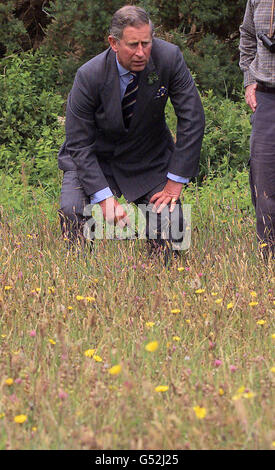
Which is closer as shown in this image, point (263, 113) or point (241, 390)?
point (241, 390)

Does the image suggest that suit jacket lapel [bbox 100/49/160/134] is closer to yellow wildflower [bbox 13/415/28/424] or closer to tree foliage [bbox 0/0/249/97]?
yellow wildflower [bbox 13/415/28/424]

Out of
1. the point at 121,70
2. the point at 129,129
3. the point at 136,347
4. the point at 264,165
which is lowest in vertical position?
the point at 136,347

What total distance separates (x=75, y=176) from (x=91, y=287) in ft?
3.47

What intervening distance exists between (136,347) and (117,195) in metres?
1.83

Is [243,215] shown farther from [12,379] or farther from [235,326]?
[12,379]

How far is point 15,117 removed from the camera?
305 inches

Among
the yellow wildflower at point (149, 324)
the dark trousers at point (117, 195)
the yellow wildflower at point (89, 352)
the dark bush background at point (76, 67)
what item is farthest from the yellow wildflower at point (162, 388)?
the dark bush background at point (76, 67)

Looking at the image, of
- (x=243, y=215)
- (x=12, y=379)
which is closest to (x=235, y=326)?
(x=12, y=379)

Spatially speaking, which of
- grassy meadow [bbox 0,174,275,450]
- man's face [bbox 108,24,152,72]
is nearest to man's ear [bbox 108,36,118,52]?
Result: man's face [bbox 108,24,152,72]

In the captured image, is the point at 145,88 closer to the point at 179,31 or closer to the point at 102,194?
the point at 102,194

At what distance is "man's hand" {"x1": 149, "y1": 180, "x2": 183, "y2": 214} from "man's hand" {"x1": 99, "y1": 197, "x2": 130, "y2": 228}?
0.29 meters

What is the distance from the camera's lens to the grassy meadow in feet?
7.77

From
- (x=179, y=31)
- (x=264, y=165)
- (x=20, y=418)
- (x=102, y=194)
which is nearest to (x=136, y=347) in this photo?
(x=20, y=418)

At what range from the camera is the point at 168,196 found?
4520mm
